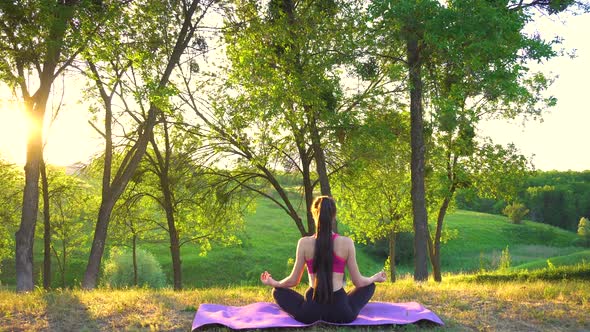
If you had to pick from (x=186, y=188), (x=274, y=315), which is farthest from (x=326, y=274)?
(x=186, y=188)

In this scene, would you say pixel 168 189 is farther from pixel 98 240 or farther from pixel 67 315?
pixel 67 315

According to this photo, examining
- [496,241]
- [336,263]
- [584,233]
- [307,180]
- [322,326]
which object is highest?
[307,180]

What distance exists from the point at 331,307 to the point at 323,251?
93 centimetres

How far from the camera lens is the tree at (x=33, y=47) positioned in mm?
16203

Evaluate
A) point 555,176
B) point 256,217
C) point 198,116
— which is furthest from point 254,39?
point 555,176

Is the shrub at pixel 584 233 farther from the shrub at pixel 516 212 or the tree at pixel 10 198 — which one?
the tree at pixel 10 198

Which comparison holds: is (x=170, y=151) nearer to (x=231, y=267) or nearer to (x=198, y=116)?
(x=198, y=116)

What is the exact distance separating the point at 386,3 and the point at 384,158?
674cm

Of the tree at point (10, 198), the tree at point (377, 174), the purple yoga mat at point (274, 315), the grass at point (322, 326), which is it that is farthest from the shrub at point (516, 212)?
the purple yoga mat at point (274, 315)

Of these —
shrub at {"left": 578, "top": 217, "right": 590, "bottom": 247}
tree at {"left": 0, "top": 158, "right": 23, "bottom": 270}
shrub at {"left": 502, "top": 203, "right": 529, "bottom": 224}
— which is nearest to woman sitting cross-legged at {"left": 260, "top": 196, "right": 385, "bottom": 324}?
tree at {"left": 0, "top": 158, "right": 23, "bottom": 270}

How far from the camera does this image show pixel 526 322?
30.6 feet

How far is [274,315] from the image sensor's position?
29.6ft

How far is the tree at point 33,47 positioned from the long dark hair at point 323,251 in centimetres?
1118

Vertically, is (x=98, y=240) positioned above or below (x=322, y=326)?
above
